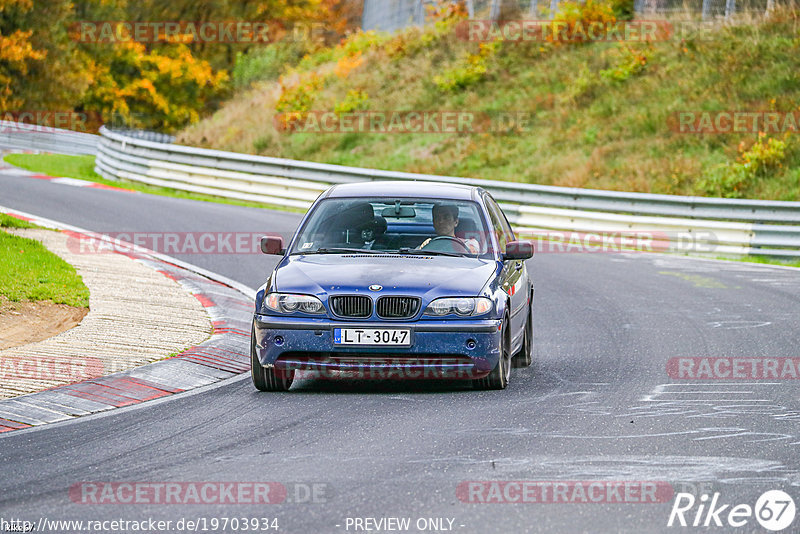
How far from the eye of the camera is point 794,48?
3016 centimetres

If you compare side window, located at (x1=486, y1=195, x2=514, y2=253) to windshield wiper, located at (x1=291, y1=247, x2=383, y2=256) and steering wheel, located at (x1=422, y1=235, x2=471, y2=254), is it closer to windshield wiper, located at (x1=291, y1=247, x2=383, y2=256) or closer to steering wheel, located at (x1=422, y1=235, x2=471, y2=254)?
steering wheel, located at (x1=422, y1=235, x2=471, y2=254)

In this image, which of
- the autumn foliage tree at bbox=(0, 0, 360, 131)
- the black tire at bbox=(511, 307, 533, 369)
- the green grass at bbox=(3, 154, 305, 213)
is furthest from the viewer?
the autumn foliage tree at bbox=(0, 0, 360, 131)

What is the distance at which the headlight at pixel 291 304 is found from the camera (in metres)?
8.95

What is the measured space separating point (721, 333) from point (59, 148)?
30.9 m

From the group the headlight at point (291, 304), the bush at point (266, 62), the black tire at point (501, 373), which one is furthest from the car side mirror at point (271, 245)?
the bush at point (266, 62)

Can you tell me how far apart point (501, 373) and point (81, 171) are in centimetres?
2503

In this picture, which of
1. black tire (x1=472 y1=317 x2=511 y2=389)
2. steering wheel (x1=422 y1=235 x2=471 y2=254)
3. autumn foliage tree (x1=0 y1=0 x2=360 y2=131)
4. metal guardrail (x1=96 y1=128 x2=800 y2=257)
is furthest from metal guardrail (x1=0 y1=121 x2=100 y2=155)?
black tire (x1=472 y1=317 x2=511 y2=389)

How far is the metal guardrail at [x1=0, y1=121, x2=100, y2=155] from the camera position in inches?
1540

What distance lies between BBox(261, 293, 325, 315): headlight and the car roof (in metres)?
1.58

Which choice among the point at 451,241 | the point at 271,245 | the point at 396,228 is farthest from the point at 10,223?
the point at 451,241

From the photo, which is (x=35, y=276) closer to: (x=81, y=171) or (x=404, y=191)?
(x=404, y=191)

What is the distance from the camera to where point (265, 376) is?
9.18 meters

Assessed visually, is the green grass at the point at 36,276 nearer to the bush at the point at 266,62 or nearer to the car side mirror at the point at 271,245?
the car side mirror at the point at 271,245

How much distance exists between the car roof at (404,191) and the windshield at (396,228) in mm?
55
